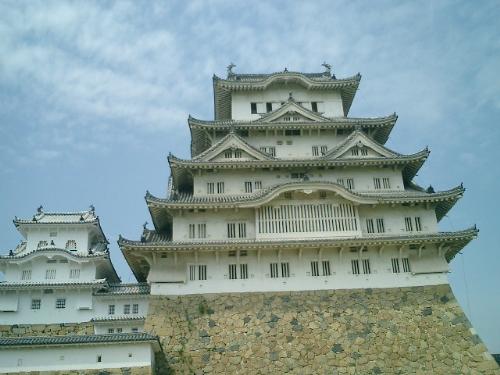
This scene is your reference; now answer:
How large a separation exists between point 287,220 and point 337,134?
30.8 feet

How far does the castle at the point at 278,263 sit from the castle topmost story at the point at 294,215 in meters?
0.08

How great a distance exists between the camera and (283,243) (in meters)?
30.3

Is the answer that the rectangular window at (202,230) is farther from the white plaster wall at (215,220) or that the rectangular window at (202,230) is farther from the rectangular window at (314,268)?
the rectangular window at (314,268)

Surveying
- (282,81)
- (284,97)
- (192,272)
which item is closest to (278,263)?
(192,272)

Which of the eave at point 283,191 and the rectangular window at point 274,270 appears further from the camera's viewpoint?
the eave at point 283,191

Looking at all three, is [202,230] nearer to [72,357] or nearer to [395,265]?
[72,357]

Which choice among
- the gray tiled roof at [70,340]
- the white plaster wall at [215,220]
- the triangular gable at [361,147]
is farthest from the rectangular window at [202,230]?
the triangular gable at [361,147]

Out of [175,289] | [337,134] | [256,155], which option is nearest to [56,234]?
[175,289]

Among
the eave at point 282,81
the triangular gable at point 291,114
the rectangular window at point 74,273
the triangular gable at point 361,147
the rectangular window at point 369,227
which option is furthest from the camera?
the eave at point 282,81

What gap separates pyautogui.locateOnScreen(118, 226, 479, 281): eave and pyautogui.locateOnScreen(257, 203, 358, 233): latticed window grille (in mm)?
1258

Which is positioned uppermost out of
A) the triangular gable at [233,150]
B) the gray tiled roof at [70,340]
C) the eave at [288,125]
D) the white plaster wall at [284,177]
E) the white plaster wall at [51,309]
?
the eave at [288,125]

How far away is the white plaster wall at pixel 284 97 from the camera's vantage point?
40406 mm

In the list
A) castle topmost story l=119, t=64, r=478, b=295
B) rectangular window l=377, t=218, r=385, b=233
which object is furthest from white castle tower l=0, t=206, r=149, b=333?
rectangular window l=377, t=218, r=385, b=233

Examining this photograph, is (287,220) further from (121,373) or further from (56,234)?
(56,234)
